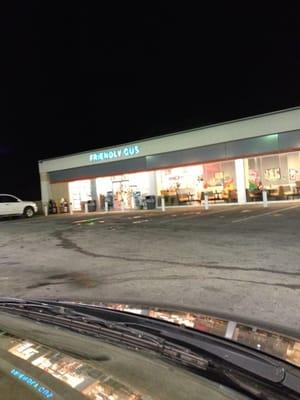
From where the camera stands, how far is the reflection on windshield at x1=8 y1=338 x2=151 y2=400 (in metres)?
1.70

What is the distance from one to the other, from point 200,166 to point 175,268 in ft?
75.7

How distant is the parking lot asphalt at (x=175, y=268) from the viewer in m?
7.06

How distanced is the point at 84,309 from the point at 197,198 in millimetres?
30211

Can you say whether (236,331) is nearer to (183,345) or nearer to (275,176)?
(183,345)

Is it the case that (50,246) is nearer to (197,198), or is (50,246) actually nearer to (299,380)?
(299,380)

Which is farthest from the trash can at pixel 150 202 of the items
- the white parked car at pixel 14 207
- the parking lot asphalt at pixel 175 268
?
the parking lot asphalt at pixel 175 268

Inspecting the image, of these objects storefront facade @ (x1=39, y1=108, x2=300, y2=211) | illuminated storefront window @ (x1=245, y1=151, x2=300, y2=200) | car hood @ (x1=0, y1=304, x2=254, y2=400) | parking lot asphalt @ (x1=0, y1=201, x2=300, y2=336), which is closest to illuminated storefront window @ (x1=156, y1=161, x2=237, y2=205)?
storefront facade @ (x1=39, y1=108, x2=300, y2=211)

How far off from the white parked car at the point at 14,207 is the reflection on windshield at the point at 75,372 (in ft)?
105

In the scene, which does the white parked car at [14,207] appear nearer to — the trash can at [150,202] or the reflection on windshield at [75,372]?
the trash can at [150,202]

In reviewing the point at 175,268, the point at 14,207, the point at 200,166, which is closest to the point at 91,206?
the point at 14,207

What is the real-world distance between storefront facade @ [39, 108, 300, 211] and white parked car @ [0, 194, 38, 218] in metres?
5.60

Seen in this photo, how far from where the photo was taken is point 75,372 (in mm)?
1877

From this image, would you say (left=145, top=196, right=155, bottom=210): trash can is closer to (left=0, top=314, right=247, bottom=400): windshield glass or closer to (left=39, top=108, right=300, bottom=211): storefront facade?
(left=39, top=108, right=300, bottom=211): storefront facade

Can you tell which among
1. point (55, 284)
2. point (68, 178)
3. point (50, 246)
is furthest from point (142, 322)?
point (68, 178)
